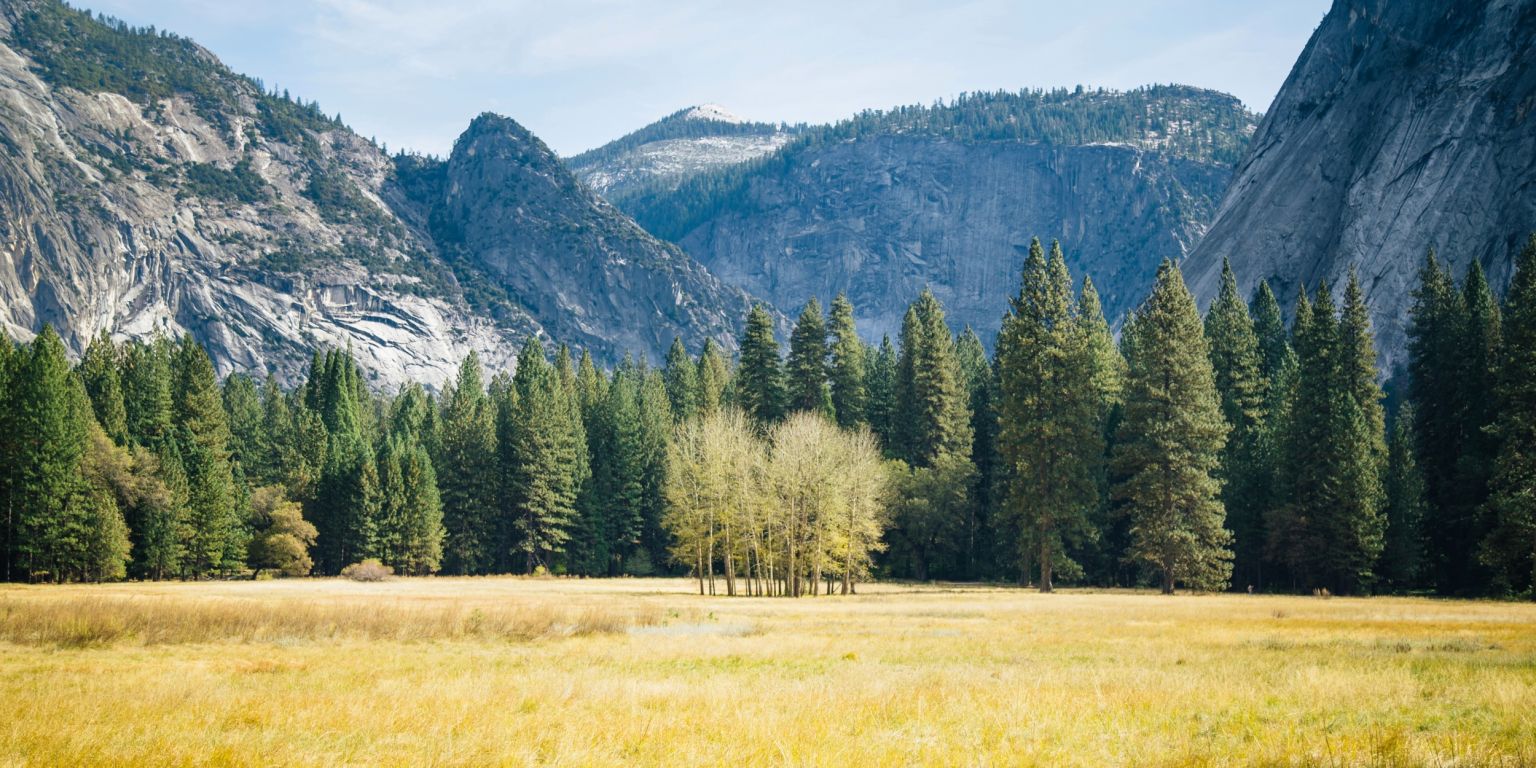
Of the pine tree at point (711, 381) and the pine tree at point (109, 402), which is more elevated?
the pine tree at point (711, 381)

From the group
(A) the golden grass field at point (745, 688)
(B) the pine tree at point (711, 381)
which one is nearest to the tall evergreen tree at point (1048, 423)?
(A) the golden grass field at point (745, 688)

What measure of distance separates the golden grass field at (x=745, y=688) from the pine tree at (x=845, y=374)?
49.9m

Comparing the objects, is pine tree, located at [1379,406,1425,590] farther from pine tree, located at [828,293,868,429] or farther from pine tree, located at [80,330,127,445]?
pine tree, located at [80,330,127,445]

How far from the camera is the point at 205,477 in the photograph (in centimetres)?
6619

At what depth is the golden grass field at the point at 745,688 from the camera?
12352mm

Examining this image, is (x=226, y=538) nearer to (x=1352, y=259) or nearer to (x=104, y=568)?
(x=104, y=568)

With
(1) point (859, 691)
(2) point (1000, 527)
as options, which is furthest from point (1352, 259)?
(1) point (859, 691)

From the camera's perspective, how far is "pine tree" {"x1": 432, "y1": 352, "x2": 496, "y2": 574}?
274ft

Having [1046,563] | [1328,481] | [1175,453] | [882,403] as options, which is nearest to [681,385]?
[882,403]

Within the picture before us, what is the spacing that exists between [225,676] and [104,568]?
46.8 metres

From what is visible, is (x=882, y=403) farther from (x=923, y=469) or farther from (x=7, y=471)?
(x=7, y=471)

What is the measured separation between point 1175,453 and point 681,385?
64.2 meters

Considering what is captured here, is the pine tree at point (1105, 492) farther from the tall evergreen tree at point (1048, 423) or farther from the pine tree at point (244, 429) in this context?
the pine tree at point (244, 429)

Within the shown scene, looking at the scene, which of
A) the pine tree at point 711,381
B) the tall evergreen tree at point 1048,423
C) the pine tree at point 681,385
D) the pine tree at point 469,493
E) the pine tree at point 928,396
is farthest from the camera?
the pine tree at point 681,385
